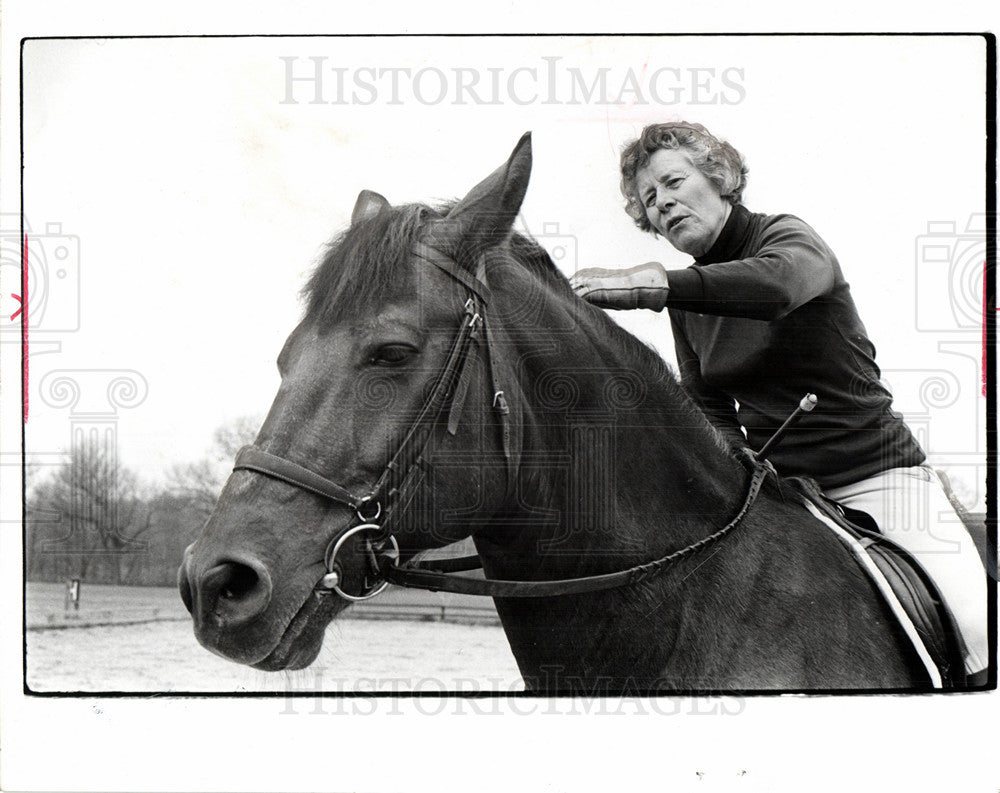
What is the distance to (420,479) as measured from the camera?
179 cm

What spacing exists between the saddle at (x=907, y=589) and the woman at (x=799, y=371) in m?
0.07

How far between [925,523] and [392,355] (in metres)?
1.69

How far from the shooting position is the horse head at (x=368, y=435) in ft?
5.58

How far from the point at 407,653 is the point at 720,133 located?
2006mm

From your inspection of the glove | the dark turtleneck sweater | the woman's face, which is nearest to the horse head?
the glove

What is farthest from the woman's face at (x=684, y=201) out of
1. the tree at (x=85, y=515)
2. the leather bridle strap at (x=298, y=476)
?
the tree at (x=85, y=515)

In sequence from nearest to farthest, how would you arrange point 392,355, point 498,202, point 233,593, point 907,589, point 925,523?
point 233,593, point 392,355, point 498,202, point 907,589, point 925,523

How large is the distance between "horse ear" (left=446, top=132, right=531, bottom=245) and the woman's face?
66 centimetres

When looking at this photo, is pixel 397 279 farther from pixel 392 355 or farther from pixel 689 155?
pixel 689 155

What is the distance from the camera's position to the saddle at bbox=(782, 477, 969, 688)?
6.82 feet

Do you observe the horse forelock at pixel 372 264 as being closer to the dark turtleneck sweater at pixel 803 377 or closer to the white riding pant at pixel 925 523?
the dark turtleneck sweater at pixel 803 377

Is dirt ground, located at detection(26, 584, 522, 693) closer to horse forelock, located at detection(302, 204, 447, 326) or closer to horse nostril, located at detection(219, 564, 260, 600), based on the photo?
horse nostril, located at detection(219, 564, 260, 600)

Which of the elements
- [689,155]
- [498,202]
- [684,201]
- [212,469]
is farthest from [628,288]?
[212,469]

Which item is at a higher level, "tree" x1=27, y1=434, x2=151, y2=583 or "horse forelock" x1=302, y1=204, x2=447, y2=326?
"horse forelock" x1=302, y1=204, x2=447, y2=326
